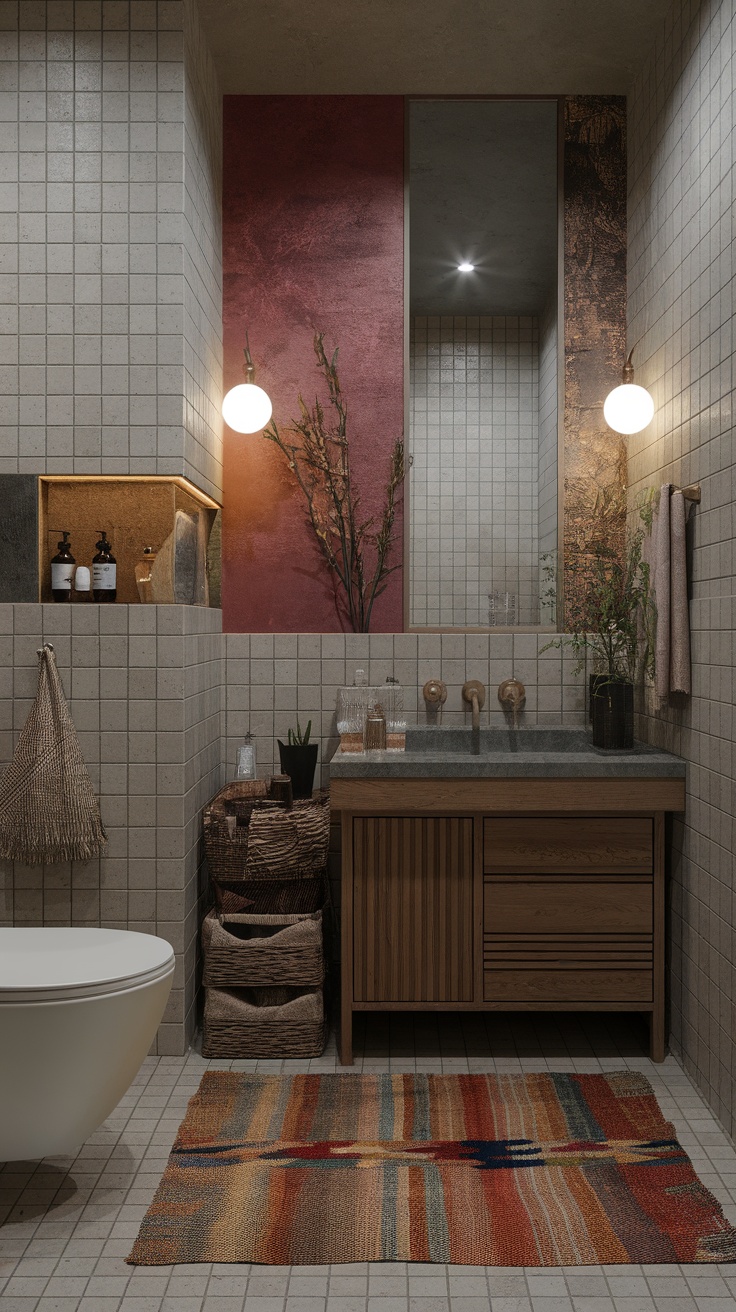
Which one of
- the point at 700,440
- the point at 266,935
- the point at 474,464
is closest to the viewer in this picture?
the point at 700,440

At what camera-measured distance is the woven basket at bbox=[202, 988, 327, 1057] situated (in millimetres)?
2814

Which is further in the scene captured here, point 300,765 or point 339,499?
point 339,499

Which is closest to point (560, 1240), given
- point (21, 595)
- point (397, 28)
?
point (21, 595)

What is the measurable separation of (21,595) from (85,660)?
0.26 meters

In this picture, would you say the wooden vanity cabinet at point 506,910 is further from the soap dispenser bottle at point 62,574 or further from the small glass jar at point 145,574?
the soap dispenser bottle at point 62,574

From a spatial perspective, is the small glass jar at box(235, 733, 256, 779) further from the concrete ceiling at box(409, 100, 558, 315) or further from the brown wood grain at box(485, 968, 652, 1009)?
the concrete ceiling at box(409, 100, 558, 315)

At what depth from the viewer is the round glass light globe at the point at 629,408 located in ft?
10.1

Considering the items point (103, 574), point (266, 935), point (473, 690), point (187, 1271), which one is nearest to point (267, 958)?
point (266, 935)

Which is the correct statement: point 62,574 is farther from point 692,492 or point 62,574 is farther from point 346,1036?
point 692,492

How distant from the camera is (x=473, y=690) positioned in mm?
3273

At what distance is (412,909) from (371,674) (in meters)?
0.88

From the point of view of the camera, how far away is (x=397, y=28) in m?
3.05

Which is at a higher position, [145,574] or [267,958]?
[145,574]

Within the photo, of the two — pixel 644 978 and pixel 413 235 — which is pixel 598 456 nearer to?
pixel 413 235
